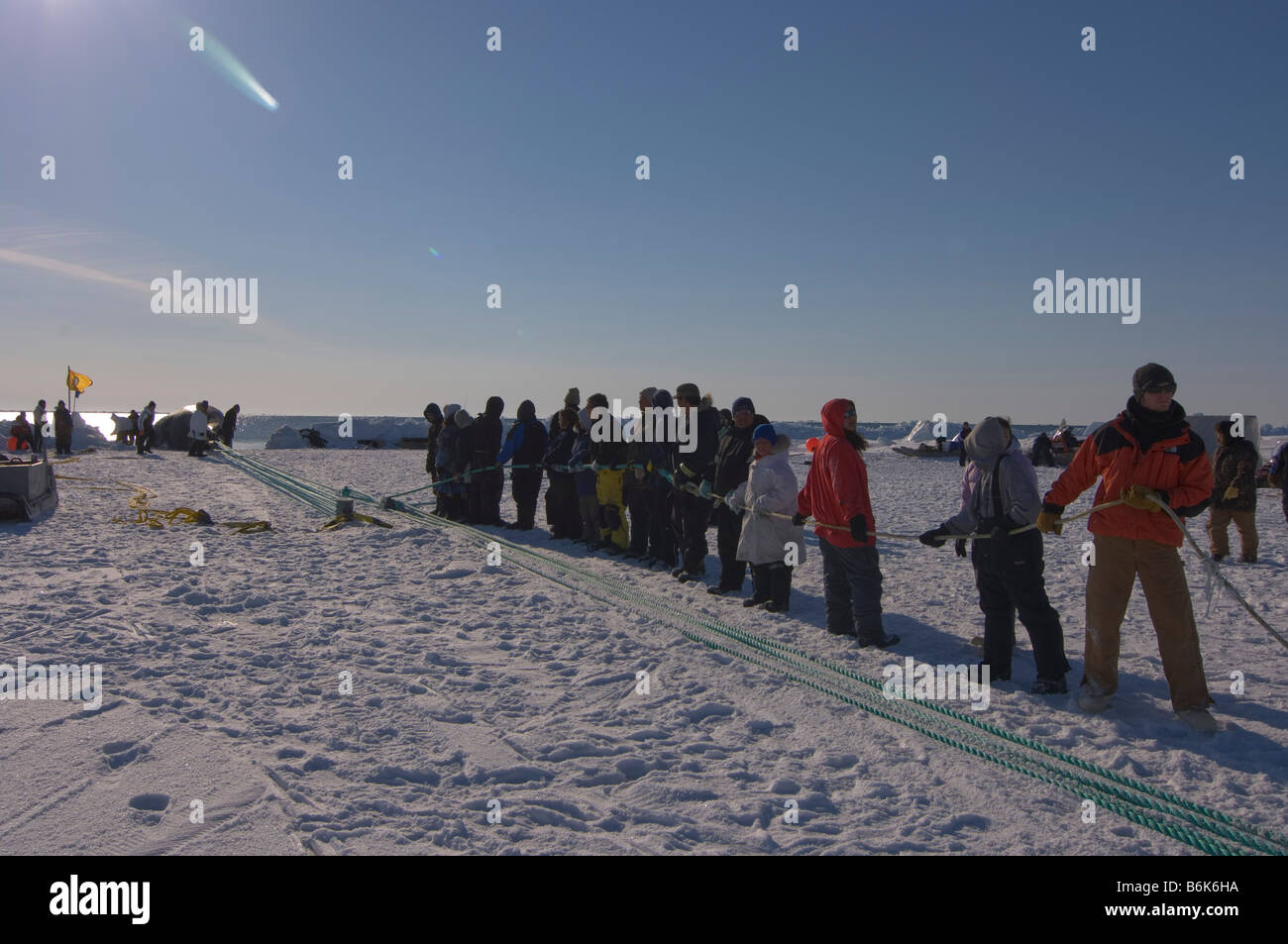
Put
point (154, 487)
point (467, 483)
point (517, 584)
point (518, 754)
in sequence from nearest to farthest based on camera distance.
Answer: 1. point (518, 754)
2. point (517, 584)
3. point (467, 483)
4. point (154, 487)

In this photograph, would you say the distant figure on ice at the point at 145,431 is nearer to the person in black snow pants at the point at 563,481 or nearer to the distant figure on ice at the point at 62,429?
the distant figure on ice at the point at 62,429

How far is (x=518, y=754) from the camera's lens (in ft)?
13.8

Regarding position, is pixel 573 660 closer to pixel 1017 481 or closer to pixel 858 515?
pixel 858 515

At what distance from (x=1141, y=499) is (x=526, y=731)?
144 inches

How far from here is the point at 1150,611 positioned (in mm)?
4488

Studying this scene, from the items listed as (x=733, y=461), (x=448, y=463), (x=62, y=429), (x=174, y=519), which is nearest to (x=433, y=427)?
(x=448, y=463)

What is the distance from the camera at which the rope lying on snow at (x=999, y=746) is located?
3376 millimetres

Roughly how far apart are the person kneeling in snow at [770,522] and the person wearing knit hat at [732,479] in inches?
20.0

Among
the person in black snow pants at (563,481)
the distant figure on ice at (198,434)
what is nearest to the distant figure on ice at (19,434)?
the distant figure on ice at (198,434)

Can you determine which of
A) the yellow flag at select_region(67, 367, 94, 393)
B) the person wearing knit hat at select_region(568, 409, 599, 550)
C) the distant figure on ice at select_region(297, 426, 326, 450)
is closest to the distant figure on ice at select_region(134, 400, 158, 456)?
the yellow flag at select_region(67, 367, 94, 393)

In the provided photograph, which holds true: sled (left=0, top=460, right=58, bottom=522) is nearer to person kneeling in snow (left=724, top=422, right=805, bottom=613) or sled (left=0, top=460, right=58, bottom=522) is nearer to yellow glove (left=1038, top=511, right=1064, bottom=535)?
person kneeling in snow (left=724, top=422, right=805, bottom=613)

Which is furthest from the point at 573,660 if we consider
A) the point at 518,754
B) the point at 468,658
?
the point at 518,754
